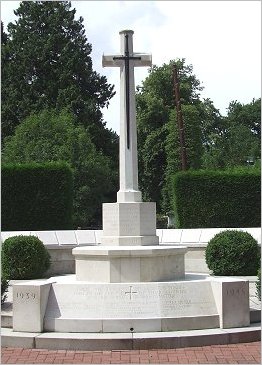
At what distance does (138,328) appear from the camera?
8.63 metres

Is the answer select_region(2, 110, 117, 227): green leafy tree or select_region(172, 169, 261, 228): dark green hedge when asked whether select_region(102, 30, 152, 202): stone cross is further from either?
select_region(2, 110, 117, 227): green leafy tree

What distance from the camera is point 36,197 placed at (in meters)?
19.1

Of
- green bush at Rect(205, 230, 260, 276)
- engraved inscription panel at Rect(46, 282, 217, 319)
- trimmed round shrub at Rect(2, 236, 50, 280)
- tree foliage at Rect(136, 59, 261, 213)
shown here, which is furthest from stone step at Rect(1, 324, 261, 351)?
tree foliage at Rect(136, 59, 261, 213)

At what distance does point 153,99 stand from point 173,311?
32288 mm

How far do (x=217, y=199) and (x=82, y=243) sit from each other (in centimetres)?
551

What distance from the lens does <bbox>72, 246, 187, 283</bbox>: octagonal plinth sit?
9.70 m

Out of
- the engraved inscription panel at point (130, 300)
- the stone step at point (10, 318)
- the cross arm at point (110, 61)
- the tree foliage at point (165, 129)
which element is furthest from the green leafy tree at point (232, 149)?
the engraved inscription panel at point (130, 300)

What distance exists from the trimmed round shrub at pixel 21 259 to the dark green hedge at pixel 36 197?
13.7 feet

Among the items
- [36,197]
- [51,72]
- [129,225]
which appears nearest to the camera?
[129,225]

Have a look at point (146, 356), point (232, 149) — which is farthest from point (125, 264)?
point (232, 149)

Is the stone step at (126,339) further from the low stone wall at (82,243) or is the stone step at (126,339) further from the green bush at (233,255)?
the low stone wall at (82,243)

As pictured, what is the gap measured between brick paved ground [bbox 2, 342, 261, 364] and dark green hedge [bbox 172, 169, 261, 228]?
10.8 m

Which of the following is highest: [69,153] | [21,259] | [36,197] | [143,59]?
[143,59]

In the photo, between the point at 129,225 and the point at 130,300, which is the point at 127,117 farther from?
the point at 130,300
